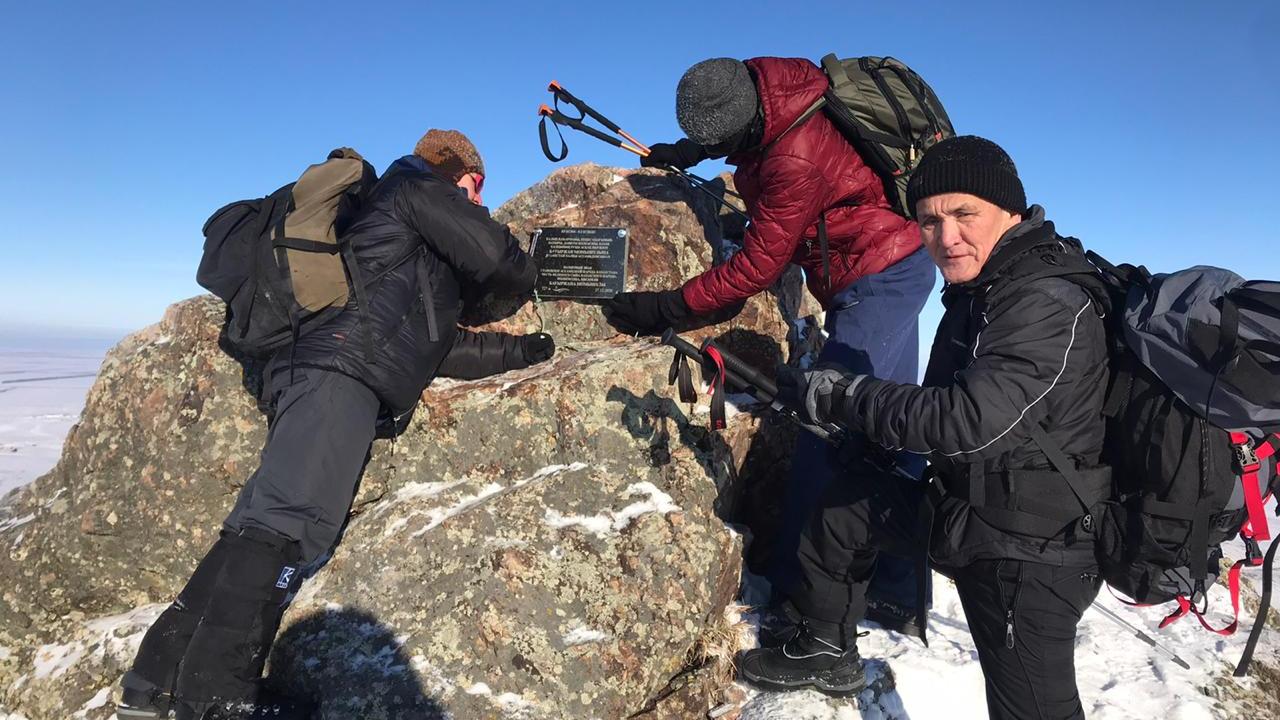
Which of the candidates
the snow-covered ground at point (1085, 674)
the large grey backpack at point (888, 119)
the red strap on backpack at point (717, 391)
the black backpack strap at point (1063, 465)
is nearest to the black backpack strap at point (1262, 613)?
the black backpack strap at point (1063, 465)

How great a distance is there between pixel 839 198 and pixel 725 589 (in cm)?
281

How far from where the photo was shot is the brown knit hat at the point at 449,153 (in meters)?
4.99

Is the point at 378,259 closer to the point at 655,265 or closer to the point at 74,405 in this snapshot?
the point at 655,265

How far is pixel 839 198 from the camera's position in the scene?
471 centimetres

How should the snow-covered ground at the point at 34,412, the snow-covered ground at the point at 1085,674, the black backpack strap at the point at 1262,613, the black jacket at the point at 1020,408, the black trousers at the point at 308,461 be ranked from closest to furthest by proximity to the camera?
1. the black jacket at the point at 1020,408
2. the black backpack strap at the point at 1262,613
3. the black trousers at the point at 308,461
4. the snow-covered ground at the point at 1085,674
5. the snow-covered ground at the point at 34,412

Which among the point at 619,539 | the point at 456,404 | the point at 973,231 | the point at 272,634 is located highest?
the point at 973,231

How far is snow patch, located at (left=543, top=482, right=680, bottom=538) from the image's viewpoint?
172 inches

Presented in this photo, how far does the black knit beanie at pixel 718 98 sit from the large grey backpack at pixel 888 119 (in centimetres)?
61

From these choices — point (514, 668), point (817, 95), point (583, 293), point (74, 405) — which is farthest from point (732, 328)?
point (74, 405)

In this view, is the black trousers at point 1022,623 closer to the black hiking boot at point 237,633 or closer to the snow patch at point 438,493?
the snow patch at point 438,493

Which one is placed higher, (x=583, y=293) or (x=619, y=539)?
(x=583, y=293)

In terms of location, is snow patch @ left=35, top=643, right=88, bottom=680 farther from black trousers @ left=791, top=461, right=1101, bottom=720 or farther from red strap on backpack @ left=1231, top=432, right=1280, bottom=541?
red strap on backpack @ left=1231, top=432, right=1280, bottom=541

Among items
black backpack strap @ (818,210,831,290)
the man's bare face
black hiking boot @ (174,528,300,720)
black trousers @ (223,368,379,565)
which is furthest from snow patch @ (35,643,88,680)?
the man's bare face

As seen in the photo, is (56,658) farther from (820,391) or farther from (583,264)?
(820,391)
